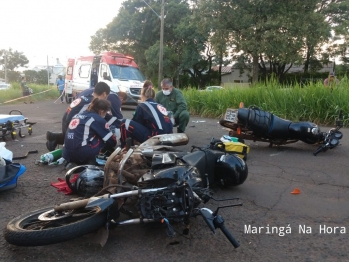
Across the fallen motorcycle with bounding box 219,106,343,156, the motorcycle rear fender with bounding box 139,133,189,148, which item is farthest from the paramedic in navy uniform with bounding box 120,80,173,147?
the fallen motorcycle with bounding box 219,106,343,156

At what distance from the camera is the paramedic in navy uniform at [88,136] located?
5.03 metres

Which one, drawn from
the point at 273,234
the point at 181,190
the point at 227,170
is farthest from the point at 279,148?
the point at 181,190

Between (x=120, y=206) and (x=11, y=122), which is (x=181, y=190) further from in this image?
(x=11, y=122)

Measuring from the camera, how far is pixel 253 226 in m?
3.53

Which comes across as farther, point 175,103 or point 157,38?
point 157,38

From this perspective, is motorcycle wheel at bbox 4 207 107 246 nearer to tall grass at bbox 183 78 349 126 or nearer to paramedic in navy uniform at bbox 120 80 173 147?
paramedic in navy uniform at bbox 120 80 173 147

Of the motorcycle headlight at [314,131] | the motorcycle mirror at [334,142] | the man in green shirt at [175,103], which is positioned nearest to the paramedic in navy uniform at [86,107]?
the man in green shirt at [175,103]

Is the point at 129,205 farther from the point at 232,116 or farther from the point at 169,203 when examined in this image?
the point at 232,116

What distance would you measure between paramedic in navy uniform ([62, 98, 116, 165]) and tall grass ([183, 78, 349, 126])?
289 inches

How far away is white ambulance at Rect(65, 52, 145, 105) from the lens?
17.4 metres

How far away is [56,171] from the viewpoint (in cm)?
554

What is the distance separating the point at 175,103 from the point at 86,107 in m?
2.68

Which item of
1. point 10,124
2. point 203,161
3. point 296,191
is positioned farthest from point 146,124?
point 10,124

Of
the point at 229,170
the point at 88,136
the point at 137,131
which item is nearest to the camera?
the point at 229,170
